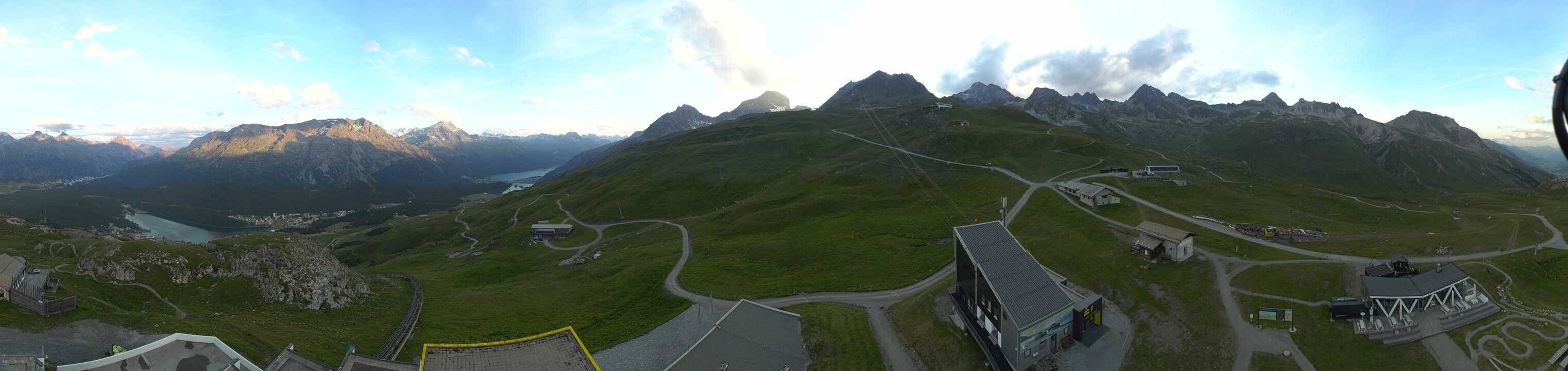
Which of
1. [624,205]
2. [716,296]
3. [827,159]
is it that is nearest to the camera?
[716,296]

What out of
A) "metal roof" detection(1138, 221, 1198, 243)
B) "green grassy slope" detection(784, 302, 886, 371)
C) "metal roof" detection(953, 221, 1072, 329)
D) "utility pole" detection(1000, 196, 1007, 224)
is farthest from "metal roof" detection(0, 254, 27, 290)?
"metal roof" detection(1138, 221, 1198, 243)

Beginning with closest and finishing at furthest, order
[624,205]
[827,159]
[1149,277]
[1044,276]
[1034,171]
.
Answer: [1044,276]
[1149,277]
[1034,171]
[624,205]
[827,159]

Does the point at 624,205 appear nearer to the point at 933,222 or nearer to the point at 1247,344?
the point at 933,222

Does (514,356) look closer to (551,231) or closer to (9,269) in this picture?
(9,269)

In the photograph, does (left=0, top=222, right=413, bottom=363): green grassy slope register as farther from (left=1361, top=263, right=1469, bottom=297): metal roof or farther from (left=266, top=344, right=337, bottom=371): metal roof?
(left=1361, top=263, right=1469, bottom=297): metal roof

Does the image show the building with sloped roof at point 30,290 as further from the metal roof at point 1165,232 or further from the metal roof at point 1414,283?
the metal roof at point 1414,283

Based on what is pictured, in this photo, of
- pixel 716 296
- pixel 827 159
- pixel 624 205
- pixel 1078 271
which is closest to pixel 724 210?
pixel 624 205
